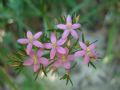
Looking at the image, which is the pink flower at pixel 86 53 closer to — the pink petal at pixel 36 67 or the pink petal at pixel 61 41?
the pink petal at pixel 61 41

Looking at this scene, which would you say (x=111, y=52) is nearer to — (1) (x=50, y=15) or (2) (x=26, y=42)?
(1) (x=50, y=15)

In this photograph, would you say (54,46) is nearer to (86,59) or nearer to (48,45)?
(48,45)

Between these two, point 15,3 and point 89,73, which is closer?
point 15,3

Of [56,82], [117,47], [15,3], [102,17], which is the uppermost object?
[15,3]

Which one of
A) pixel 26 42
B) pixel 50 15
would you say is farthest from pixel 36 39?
pixel 50 15

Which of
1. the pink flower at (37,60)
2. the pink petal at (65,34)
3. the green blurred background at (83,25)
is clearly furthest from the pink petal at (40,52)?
the green blurred background at (83,25)

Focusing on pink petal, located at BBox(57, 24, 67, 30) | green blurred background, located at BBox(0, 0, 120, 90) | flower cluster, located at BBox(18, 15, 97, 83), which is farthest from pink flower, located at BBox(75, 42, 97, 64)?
green blurred background, located at BBox(0, 0, 120, 90)

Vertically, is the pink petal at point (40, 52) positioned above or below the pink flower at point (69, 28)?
below

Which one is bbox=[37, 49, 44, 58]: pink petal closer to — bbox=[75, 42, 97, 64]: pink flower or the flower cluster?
the flower cluster
